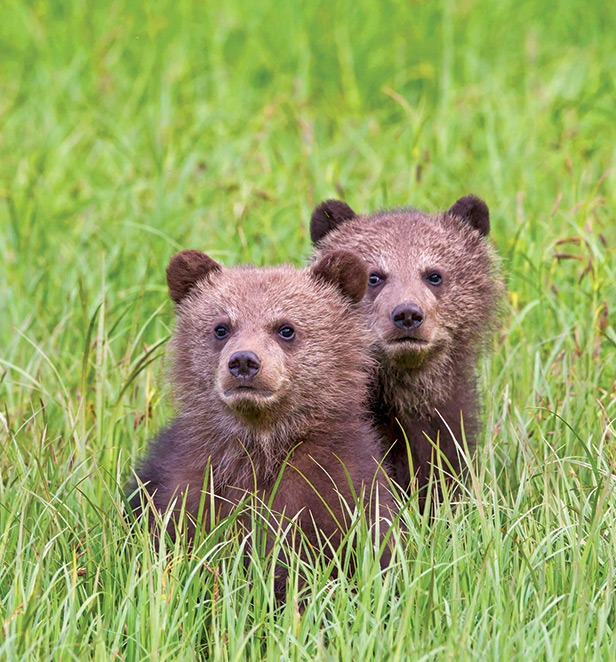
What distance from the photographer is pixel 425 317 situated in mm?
5047

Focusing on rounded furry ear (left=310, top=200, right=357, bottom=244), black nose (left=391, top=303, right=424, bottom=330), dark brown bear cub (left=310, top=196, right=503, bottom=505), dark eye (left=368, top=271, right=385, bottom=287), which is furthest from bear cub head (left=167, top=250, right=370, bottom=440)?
rounded furry ear (left=310, top=200, right=357, bottom=244)

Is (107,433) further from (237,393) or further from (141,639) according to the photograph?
(141,639)

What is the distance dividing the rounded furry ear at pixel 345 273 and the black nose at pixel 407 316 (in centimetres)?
19

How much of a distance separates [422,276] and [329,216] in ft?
2.24

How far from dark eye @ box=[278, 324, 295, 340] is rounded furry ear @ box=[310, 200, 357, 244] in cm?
117

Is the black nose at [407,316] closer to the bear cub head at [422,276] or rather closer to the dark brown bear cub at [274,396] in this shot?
the bear cub head at [422,276]

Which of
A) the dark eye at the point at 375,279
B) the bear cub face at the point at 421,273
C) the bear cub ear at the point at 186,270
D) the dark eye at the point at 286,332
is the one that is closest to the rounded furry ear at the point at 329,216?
the bear cub face at the point at 421,273

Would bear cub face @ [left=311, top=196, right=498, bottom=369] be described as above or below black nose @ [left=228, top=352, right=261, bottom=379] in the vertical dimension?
above

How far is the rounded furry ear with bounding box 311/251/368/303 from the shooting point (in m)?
4.84

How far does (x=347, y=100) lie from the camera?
10.3 meters

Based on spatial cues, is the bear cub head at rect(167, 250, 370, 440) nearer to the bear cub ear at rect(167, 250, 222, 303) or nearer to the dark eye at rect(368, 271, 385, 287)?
the bear cub ear at rect(167, 250, 222, 303)

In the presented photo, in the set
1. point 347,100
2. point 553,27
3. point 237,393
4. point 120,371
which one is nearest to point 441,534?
point 237,393

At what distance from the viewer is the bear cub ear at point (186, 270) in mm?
4992

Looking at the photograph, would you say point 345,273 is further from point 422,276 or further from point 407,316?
point 422,276
